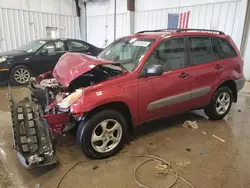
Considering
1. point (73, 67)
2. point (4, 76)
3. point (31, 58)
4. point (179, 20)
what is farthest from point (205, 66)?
point (4, 76)

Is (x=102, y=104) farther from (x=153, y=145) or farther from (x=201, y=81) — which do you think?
(x=201, y=81)

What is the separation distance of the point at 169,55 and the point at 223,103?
156 centimetres

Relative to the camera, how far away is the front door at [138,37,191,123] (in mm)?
2770

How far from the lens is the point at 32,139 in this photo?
2.59 metres

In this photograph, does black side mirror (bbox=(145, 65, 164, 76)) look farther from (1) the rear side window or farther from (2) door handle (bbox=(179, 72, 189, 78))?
(1) the rear side window

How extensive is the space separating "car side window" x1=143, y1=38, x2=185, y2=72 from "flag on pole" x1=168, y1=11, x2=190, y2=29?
175 inches

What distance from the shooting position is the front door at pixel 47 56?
618cm

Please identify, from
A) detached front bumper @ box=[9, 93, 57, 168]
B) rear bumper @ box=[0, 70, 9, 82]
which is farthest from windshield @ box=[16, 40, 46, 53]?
detached front bumper @ box=[9, 93, 57, 168]

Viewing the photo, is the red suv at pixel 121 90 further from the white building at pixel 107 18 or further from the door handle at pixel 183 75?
the white building at pixel 107 18

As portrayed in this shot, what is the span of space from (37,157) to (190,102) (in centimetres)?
233

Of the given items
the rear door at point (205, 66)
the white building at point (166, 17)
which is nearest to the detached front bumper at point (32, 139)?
the rear door at point (205, 66)

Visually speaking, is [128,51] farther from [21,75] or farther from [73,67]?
[21,75]

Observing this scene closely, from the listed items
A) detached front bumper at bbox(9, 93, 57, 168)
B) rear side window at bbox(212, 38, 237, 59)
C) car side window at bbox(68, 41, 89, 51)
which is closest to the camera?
detached front bumper at bbox(9, 93, 57, 168)

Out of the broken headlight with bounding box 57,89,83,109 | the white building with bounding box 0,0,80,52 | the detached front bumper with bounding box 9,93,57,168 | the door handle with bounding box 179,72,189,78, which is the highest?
the white building with bounding box 0,0,80,52
